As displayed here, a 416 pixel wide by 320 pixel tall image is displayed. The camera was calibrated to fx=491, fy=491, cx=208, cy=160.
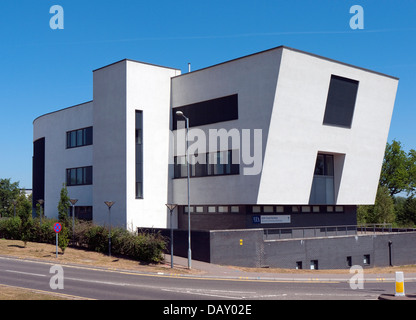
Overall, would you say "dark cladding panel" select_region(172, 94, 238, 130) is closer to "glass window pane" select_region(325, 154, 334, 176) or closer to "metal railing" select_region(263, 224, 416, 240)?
"metal railing" select_region(263, 224, 416, 240)

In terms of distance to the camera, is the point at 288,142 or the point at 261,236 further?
the point at 288,142

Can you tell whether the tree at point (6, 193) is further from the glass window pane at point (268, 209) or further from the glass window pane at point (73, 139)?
the glass window pane at point (268, 209)

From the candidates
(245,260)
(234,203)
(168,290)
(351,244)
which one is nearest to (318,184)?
(351,244)

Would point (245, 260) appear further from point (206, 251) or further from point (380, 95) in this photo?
point (380, 95)

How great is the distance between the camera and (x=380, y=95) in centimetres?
4359

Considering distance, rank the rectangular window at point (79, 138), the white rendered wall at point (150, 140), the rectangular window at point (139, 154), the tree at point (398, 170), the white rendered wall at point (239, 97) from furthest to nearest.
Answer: the tree at point (398, 170), the rectangular window at point (79, 138), the rectangular window at point (139, 154), the white rendered wall at point (150, 140), the white rendered wall at point (239, 97)

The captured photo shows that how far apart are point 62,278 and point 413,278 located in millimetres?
18859

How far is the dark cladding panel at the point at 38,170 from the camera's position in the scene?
186ft

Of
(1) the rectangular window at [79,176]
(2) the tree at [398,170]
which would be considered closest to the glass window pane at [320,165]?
(1) the rectangular window at [79,176]

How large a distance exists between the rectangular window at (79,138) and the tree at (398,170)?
6502cm

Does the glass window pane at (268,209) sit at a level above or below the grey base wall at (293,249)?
above

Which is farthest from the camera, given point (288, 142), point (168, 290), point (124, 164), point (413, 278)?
point (124, 164)

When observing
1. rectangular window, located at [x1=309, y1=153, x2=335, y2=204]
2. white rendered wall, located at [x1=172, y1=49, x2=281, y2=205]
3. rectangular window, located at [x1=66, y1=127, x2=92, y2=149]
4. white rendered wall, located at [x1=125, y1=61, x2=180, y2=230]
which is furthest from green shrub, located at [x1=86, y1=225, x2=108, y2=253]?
rectangular window, located at [x1=309, y1=153, x2=335, y2=204]
